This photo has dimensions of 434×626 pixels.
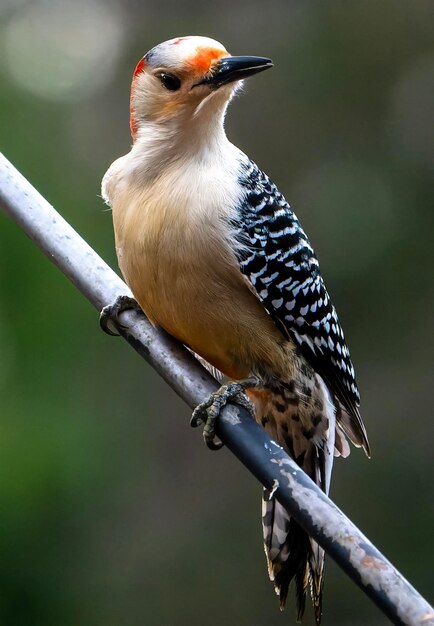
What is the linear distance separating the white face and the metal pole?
0.67 m

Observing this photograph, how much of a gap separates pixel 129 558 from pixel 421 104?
13.4 ft

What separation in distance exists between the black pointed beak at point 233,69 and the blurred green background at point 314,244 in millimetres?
3651

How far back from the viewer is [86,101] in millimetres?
8312

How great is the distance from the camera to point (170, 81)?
3.23 m

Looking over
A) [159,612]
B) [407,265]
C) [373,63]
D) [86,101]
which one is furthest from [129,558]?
[373,63]

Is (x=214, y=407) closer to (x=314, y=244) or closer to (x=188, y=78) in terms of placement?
(x=188, y=78)

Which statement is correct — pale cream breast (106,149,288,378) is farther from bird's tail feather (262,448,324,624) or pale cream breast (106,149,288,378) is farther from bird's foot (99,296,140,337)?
bird's tail feather (262,448,324,624)

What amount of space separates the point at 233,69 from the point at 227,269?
24.0 inches

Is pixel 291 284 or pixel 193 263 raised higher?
pixel 193 263

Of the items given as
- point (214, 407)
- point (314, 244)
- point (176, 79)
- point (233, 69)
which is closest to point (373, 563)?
point (214, 407)

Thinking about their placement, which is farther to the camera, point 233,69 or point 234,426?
point 233,69

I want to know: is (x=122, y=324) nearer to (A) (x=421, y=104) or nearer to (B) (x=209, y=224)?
(B) (x=209, y=224)

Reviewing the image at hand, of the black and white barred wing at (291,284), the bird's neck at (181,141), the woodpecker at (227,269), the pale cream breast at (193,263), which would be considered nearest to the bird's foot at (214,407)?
the woodpecker at (227,269)

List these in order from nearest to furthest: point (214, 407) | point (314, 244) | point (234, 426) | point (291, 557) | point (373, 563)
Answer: point (373, 563)
point (234, 426)
point (214, 407)
point (291, 557)
point (314, 244)
